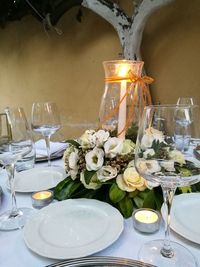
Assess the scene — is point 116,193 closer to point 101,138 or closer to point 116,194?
point 116,194

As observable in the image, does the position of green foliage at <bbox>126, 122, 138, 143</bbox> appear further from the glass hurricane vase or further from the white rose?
the white rose

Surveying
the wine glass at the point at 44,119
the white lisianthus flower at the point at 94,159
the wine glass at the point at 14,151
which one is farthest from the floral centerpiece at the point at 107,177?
the wine glass at the point at 44,119

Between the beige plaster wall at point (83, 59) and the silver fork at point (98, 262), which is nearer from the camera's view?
the silver fork at point (98, 262)

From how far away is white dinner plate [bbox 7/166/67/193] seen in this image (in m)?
0.72

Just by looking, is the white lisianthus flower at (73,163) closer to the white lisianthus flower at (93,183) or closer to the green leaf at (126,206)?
the white lisianthus flower at (93,183)

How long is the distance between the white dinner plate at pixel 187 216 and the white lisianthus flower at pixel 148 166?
0.48 ft

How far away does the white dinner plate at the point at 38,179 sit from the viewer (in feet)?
2.36

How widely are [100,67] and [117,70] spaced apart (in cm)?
156

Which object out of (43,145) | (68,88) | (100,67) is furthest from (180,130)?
(68,88)

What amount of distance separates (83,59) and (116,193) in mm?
1948

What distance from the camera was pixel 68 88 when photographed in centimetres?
252

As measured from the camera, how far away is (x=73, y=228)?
19.8 inches

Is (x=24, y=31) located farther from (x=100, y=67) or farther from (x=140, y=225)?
(x=140, y=225)

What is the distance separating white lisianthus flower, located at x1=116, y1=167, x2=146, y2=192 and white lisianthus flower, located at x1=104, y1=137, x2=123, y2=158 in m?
0.05
